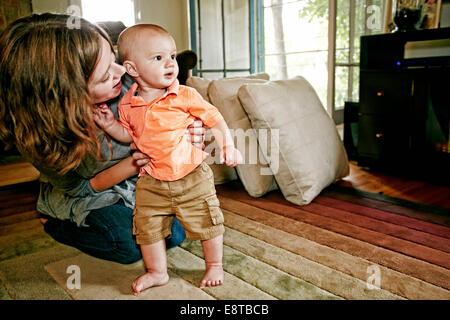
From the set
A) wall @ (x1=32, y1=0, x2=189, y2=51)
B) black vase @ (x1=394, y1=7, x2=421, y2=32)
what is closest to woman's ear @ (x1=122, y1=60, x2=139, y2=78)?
black vase @ (x1=394, y1=7, x2=421, y2=32)

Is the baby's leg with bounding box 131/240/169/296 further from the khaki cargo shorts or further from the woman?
the woman

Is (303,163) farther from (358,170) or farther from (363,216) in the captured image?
(358,170)

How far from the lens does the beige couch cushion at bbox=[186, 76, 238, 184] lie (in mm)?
2025

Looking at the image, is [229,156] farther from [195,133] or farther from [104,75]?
[104,75]

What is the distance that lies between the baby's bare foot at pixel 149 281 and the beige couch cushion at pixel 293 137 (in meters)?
0.85

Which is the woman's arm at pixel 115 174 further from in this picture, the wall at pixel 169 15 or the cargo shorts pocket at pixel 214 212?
the wall at pixel 169 15

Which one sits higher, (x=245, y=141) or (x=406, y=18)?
(x=406, y=18)

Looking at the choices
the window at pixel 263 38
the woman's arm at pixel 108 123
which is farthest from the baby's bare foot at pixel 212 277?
the window at pixel 263 38

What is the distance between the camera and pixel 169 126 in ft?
3.52

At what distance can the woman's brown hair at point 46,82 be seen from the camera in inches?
36.9

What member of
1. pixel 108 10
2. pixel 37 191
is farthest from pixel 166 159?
pixel 108 10

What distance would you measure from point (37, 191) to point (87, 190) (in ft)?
3.73

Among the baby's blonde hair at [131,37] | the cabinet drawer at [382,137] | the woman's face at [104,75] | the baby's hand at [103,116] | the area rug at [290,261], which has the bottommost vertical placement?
the area rug at [290,261]
